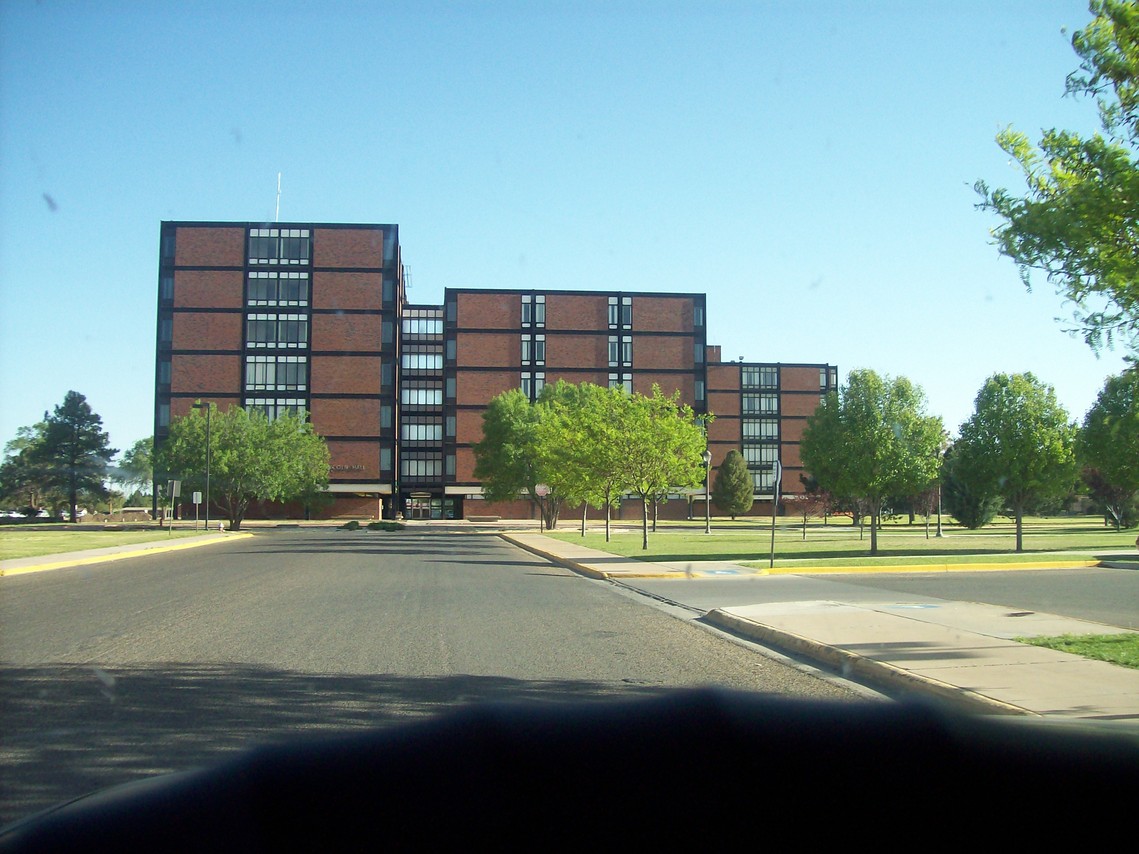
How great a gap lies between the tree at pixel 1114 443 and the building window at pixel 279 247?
64.6 m

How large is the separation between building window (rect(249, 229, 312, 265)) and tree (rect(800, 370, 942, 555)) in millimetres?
65979

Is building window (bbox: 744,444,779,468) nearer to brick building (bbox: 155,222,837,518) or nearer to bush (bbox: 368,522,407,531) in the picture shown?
brick building (bbox: 155,222,837,518)

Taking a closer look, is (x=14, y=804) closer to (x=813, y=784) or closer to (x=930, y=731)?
(x=813, y=784)

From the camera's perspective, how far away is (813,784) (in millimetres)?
3316

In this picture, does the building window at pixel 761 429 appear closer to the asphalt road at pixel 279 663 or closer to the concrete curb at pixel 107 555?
the concrete curb at pixel 107 555

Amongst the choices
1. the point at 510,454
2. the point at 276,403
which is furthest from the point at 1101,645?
the point at 276,403

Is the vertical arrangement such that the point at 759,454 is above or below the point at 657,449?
above

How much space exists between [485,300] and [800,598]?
3076 inches

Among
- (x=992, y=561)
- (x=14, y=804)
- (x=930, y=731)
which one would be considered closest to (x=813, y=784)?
(x=930, y=731)

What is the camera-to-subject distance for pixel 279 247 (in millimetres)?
84938

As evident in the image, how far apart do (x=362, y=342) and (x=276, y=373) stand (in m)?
8.18

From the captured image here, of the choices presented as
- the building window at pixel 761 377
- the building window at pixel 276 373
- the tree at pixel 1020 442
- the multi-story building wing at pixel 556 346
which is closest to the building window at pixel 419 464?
the multi-story building wing at pixel 556 346

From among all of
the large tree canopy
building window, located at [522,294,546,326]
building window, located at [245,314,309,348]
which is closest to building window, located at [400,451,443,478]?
building window, located at [522,294,546,326]

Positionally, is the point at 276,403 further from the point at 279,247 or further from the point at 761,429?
the point at 761,429
